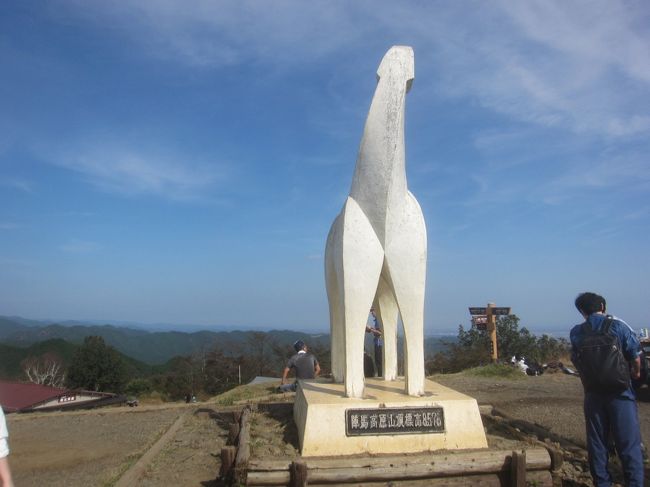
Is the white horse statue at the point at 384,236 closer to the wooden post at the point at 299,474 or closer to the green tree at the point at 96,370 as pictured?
the wooden post at the point at 299,474

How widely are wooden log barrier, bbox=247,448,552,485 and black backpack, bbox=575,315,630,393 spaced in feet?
3.20

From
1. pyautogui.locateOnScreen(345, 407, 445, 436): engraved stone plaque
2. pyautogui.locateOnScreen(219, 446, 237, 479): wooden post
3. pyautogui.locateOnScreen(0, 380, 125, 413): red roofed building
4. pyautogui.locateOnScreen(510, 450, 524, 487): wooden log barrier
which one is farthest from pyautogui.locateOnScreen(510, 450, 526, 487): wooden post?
Result: pyautogui.locateOnScreen(0, 380, 125, 413): red roofed building

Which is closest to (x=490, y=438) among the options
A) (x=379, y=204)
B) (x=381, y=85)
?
(x=379, y=204)

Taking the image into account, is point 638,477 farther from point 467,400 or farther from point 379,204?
point 379,204

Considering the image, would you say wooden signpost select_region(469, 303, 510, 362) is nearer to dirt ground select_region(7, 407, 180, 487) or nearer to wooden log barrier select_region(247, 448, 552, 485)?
dirt ground select_region(7, 407, 180, 487)

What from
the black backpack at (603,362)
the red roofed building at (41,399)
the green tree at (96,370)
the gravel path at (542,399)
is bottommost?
the green tree at (96,370)

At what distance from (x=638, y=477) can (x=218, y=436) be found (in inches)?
190

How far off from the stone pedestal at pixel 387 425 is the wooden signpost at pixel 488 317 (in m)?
8.70

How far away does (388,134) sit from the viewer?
18.7 ft

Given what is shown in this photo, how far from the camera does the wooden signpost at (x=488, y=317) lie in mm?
13320

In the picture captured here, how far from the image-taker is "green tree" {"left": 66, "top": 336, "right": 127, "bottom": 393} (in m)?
21.9

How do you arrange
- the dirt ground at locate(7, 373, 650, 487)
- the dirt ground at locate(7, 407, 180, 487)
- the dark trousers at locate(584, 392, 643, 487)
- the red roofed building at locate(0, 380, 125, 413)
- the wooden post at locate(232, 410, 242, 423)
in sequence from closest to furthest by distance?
the dark trousers at locate(584, 392, 643, 487), the dirt ground at locate(7, 373, 650, 487), the dirt ground at locate(7, 407, 180, 487), the wooden post at locate(232, 410, 242, 423), the red roofed building at locate(0, 380, 125, 413)

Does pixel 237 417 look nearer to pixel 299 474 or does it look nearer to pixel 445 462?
pixel 299 474

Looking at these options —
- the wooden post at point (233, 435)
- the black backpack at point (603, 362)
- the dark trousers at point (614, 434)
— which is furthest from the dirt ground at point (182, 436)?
the black backpack at point (603, 362)
